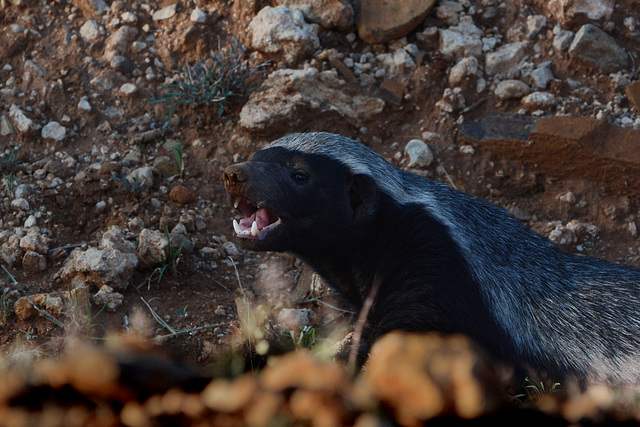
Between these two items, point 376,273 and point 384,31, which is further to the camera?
point 384,31

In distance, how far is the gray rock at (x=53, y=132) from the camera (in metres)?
5.50

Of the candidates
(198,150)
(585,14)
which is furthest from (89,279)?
(585,14)

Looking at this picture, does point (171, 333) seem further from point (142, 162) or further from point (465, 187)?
point (465, 187)

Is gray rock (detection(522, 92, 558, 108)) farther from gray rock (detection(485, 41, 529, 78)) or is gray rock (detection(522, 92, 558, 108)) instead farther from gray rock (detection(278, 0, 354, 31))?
gray rock (detection(278, 0, 354, 31))

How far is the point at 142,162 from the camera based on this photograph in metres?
5.46

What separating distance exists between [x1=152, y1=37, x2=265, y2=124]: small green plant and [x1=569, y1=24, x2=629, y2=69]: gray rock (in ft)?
8.53

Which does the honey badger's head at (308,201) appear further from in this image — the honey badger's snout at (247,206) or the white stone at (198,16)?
the white stone at (198,16)

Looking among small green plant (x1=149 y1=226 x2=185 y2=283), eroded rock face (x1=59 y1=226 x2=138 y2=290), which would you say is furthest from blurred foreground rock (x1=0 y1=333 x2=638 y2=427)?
small green plant (x1=149 y1=226 x2=185 y2=283)

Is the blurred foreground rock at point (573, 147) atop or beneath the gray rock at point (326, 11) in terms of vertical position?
beneath

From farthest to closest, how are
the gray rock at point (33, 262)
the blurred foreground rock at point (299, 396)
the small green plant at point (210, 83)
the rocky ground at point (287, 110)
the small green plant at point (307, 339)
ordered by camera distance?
the small green plant at point (210, 83), the rocky ground at point (287, 110), the gray rock at point (33, 262), the small green plant at point (307, 339), the blurred foreground rock at point (299, 396)

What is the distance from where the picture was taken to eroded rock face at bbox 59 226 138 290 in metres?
4.29

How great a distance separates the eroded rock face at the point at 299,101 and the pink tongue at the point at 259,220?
5.86 ft

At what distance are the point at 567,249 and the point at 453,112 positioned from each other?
1.45 meters

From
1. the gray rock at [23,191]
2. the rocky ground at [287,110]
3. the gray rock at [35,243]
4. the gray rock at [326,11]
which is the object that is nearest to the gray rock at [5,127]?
the rocky ground at [287,110]
